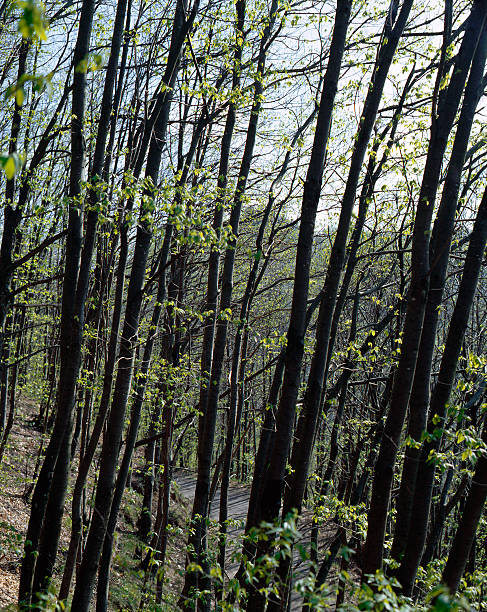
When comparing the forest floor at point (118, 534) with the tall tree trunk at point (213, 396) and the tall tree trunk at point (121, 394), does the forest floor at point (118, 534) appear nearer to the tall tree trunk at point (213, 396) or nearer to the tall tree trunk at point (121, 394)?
the tall tree trunk at point (213, 396)

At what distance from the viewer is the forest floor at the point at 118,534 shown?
9.64 m

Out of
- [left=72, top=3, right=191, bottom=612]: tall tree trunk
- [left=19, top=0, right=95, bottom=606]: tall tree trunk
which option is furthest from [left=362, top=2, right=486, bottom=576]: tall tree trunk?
[left=19, top=0, right=95, bottom=606]: tall tree trunk

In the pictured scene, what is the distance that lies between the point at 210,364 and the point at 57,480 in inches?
115

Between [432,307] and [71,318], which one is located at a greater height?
[432,307]

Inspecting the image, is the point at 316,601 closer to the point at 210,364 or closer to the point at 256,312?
the point at 210,364

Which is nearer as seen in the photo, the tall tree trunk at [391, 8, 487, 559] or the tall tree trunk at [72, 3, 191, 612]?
the tall tree trunk at [391, 8, 487, 559]

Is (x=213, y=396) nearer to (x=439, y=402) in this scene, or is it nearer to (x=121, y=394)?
(x=121, y=394)

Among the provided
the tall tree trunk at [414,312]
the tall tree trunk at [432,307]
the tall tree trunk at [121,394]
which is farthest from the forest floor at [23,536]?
the tall tree trunk at [432,307]

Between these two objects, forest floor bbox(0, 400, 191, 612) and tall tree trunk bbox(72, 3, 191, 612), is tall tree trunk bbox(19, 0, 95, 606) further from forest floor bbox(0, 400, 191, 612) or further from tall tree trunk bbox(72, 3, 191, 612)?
forest floor bbox(0, 400, 191, 612)

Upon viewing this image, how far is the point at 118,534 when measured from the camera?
13.5 meters

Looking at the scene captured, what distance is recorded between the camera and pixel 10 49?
10.2 meters

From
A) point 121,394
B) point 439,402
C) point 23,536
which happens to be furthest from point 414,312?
point 23,536

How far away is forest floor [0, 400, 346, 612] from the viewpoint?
9641mm

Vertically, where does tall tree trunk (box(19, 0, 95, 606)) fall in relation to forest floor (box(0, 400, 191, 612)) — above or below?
above
